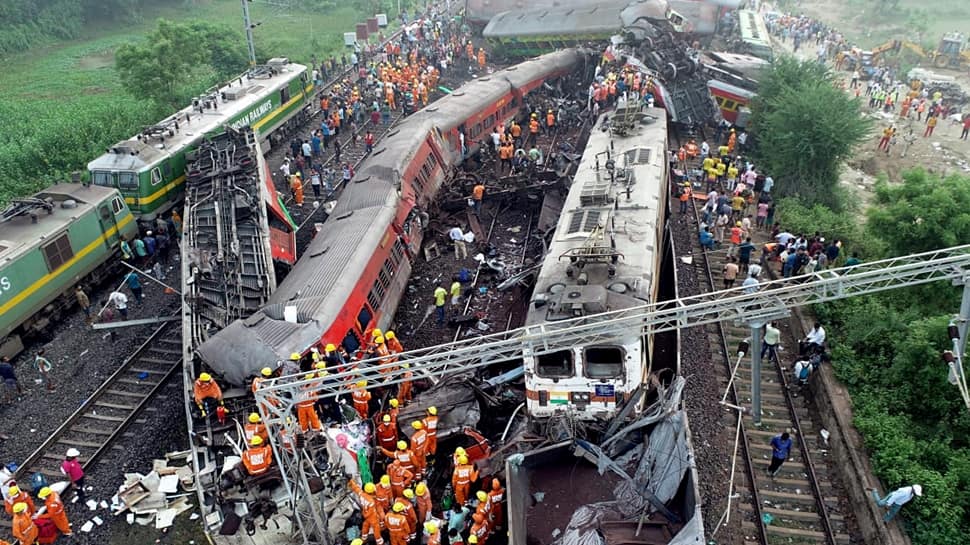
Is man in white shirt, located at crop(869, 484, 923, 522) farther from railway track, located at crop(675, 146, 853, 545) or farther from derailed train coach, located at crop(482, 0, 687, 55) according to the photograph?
derailed train coach, located at crop(482, 0, 687, 55)

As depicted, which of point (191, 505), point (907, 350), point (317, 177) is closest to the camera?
point (191, 505)

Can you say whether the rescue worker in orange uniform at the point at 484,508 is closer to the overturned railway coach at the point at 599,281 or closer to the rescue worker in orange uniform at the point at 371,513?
the rescue worker in orange uniform at the point at 371,513

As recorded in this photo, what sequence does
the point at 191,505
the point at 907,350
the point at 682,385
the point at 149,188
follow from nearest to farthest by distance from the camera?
1. the point at 682,385
2. the point at 191,505
3. the point at 907,350
4. the point at 149,188

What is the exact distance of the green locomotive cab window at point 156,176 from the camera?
20.4 m

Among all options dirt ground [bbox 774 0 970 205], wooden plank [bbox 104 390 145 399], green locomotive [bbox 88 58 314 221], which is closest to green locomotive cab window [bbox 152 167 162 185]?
green locomotive [bbox 88 58 314 221]

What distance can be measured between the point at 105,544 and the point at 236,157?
39.7ft

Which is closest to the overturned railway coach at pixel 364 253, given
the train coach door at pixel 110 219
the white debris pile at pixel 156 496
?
the white debris pile at pixel 156 496

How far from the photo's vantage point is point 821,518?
11.9 metres

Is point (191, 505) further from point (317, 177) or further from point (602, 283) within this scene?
point (317, 177)

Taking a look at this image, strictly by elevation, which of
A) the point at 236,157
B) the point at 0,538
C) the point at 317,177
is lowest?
the point at 0,538

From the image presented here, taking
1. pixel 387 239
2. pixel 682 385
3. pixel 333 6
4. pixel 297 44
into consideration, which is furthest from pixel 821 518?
pixel 333 6

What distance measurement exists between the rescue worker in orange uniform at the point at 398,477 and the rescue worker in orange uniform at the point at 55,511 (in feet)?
17.5

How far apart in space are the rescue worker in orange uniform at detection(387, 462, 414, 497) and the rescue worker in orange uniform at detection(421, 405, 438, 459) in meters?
0.84

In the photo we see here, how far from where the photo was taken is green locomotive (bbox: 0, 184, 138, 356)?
50.5ft
